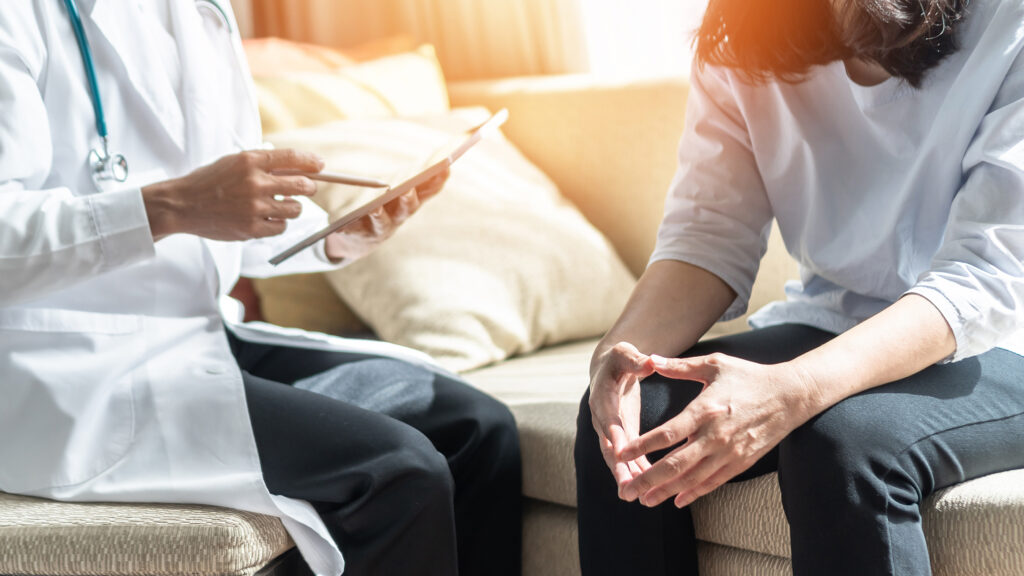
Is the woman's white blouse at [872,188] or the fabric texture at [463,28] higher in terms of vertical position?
the woman's white blouse at [872,188]

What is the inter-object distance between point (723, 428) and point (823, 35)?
0.48 m

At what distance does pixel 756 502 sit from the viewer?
3.27 feet

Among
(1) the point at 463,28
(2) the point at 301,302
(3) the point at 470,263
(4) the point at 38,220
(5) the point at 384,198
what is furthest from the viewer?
(1) the point at 463,28

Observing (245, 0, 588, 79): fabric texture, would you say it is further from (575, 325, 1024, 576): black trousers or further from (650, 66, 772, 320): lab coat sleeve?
(575, 325, 1024, 576): black trousers

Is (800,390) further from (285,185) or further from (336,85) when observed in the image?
(336,85)

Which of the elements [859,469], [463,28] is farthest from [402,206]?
[463,28]

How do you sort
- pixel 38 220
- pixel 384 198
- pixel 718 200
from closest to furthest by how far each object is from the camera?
pixel 38 220
pixel 384 198
pixel 718 200

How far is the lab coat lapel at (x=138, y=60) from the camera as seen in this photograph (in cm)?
109

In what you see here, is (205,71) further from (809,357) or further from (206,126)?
(809,357)

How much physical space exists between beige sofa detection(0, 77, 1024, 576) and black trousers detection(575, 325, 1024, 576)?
0.04m

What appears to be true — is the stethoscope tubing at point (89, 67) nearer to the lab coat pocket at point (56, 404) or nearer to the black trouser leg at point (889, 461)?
the lab coat pocket at point (56, 404)

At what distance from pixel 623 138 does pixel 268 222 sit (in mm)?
953

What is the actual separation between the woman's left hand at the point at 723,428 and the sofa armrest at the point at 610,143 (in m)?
0.91

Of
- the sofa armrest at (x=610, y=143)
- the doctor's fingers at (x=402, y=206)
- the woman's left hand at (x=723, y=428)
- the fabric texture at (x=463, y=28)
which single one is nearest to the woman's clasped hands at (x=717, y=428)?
the woman's left hand at (x=723, y=428)
